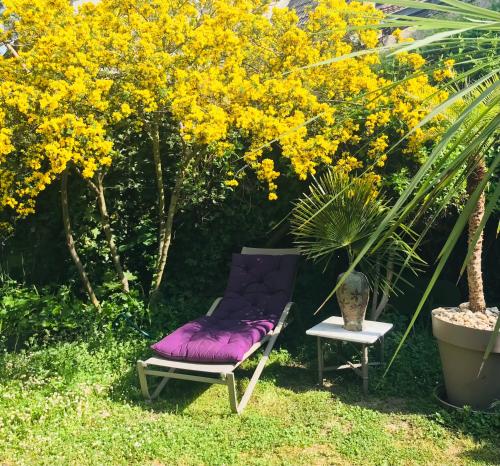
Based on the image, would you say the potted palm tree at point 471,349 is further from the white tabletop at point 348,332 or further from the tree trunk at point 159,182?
the tree trunk at point 159,182

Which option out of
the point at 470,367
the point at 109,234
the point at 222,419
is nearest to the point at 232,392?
the point at 222,419

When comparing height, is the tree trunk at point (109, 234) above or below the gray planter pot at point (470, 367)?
above

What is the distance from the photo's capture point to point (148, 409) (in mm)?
3508

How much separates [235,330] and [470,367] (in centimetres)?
159

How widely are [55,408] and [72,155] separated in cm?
173

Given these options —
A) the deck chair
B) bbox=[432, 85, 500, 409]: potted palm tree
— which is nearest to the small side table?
the deck chair

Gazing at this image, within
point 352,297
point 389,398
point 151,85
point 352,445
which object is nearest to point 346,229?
point 352,297

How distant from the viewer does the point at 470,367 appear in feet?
10.8

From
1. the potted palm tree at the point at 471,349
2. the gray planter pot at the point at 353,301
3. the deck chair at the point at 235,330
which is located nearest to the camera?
the potted palm tree at the point at 471,349

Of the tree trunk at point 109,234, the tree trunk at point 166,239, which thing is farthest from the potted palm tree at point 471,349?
the tree trunk at point 109,234

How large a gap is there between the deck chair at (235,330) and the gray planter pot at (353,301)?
503mm

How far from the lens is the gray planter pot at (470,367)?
3.23 metres

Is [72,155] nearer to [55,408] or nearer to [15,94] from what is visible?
[15,94]

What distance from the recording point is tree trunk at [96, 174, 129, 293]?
473cm
